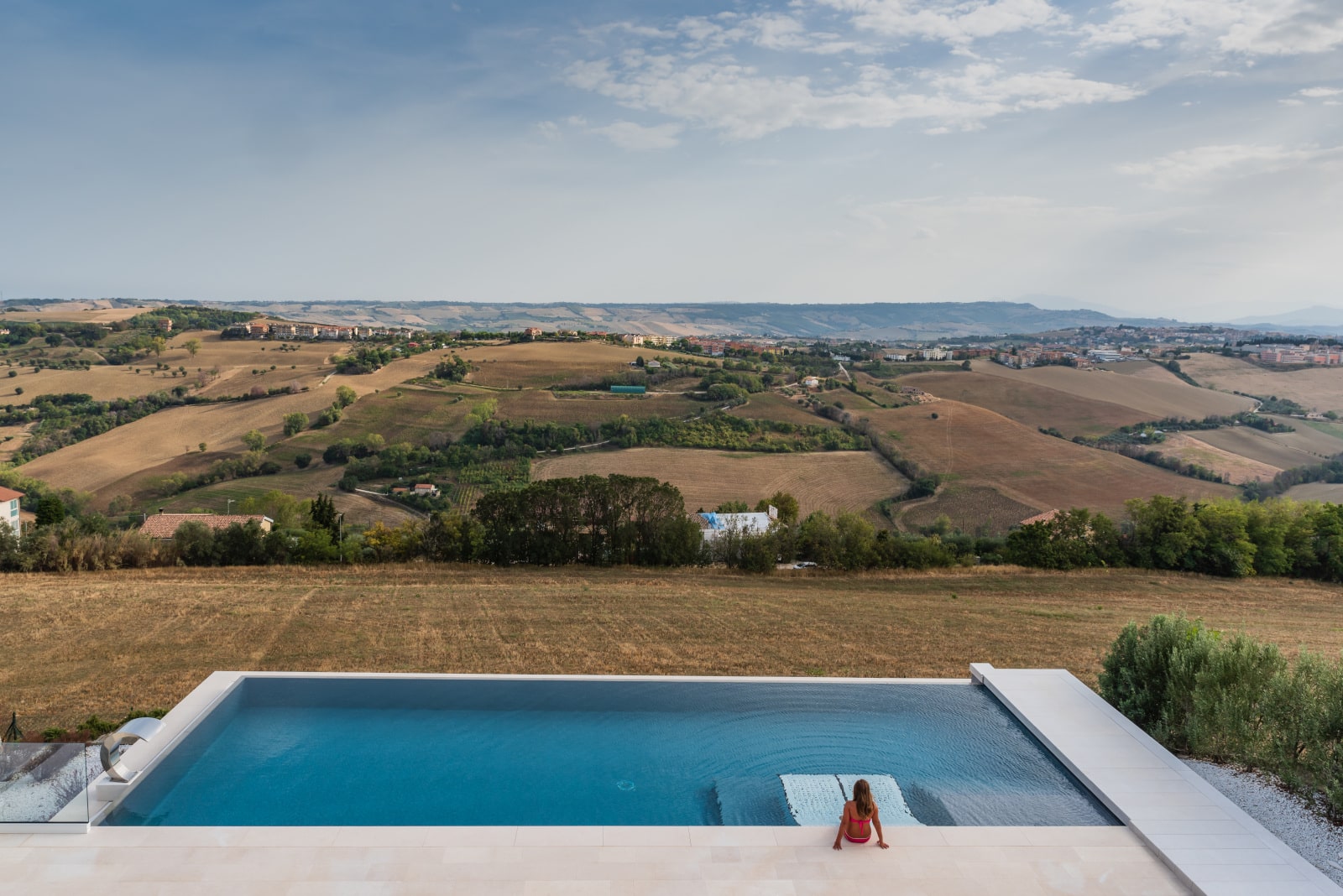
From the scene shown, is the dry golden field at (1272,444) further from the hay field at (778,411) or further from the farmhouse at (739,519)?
the farmhouse at (739,519)

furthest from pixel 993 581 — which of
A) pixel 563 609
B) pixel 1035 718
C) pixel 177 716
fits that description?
pixel 177 716

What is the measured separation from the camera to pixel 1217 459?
48.3 m

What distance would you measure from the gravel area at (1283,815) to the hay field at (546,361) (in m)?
59.1

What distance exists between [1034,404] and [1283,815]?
199 feet

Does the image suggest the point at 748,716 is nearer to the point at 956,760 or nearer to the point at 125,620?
the point at 956,760

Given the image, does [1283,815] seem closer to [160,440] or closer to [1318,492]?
[1318,492]

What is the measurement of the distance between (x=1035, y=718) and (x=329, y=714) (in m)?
8.14

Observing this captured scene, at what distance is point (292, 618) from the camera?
14602mm

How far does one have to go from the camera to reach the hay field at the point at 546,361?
6581cm

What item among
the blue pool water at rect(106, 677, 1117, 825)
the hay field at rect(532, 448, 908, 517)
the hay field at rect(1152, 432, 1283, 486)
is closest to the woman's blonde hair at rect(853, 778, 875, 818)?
the blue pool water at rect(106, 677, 1117, 825)

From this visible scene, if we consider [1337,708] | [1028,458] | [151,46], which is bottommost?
[1028,458]

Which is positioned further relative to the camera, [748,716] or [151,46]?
[151,46]

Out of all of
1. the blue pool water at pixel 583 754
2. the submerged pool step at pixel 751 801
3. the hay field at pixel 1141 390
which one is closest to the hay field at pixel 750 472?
the hay field at pixel 1141 390

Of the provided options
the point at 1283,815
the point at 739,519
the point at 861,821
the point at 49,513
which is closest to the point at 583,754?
the point at 861,821
